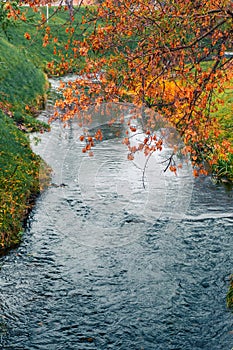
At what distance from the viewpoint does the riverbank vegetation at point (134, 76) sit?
7.36 m

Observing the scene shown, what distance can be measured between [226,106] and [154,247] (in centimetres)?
1260

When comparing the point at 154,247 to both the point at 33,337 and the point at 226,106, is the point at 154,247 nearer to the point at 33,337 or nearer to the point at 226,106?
the point at 33,337

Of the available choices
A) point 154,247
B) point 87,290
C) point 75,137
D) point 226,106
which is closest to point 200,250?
point 154,247

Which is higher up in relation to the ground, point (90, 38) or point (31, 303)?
point (90, 38)

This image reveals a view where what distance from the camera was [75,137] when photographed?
2119 centimetres

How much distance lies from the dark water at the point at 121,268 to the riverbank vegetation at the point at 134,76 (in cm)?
103

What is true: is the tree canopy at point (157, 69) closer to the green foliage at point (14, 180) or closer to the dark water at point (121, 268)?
the dark water at point (121, 268)

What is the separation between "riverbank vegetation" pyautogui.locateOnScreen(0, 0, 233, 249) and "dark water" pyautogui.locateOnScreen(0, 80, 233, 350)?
3.39 feet

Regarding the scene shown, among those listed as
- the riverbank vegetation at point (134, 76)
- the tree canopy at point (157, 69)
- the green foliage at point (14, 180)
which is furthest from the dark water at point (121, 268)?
the tree canopy at point (157, 69)

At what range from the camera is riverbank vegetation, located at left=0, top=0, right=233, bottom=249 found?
7.36 metres

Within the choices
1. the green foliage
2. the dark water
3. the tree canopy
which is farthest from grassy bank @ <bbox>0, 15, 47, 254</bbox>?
the tree canopy

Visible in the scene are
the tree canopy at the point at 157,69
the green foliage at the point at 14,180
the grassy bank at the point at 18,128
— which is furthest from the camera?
the green foliage at the point at 14,180

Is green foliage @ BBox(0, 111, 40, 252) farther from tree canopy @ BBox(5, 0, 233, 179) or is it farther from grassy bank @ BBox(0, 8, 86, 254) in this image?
tree canopy @ BBox(5, 0, 233, 179)

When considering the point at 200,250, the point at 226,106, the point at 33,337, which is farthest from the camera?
the point at 226,106
